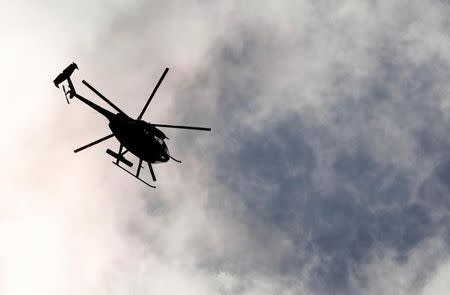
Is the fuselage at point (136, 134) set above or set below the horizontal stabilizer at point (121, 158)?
above

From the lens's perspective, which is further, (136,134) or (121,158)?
(136,134)

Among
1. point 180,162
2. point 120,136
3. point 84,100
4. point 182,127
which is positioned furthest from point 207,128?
point 84,100

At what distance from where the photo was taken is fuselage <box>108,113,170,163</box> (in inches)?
1540

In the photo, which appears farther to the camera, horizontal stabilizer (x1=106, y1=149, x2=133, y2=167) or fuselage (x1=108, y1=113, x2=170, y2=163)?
fuselage (x1=108, y1=113, x2=170, y2=163)

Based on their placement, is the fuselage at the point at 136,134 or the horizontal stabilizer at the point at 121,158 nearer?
the horizontal stabilizer at the point at 121,158

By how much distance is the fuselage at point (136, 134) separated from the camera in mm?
39125

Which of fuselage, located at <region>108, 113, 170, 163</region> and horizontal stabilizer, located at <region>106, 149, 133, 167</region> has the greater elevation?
fuselage, located at <region>108, 113, 170, 163</region>

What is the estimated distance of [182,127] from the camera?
37.3 meters

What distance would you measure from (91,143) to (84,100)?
3408mm

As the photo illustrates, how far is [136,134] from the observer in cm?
3934

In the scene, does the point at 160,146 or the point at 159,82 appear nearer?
the point at 159,82

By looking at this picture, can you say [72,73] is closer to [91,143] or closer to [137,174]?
[91,143]

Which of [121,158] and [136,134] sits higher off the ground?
[136,134]

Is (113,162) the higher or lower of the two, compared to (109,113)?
lower
